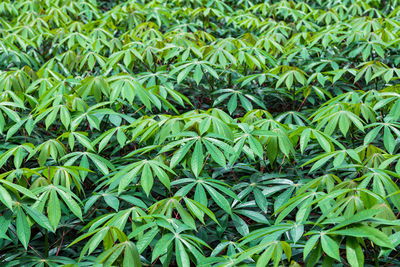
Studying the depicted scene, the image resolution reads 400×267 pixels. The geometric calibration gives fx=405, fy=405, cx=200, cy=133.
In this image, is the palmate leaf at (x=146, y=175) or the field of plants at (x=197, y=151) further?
the palmate leaf at (x=146, y=175)

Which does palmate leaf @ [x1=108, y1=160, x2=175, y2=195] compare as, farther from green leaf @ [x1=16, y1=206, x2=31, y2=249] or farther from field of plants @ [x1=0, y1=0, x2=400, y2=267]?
green leaf @ [x1=16, y1=206, x2=31, y2=249]

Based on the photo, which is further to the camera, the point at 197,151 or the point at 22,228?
the point at 197,151

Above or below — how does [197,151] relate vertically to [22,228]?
above

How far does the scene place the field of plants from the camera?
1.66m

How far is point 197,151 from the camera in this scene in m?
2.00

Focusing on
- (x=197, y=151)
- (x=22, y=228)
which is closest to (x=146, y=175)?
(x=197, y=151)

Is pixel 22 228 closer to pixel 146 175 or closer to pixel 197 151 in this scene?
pixel 146 175

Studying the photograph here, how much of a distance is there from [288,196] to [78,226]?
1.19 metres

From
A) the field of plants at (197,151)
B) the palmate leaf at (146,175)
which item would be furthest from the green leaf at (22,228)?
the palmate leaf at (146,175)

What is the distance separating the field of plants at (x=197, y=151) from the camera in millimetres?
1659

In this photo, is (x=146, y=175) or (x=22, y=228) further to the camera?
(x=146, y=175)

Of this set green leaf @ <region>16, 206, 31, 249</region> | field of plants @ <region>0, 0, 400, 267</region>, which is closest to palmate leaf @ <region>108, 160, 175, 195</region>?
field of plants @ <region>0, 0, 400, 267</region>

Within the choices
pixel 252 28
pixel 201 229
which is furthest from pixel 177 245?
pixel 252 28

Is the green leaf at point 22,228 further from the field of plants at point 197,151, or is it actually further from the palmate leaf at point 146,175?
the palmate leaf at point 146,175
